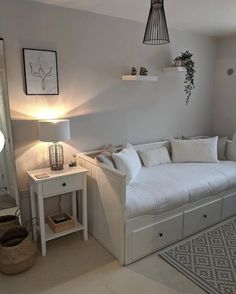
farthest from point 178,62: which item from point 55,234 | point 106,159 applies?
point 55,234

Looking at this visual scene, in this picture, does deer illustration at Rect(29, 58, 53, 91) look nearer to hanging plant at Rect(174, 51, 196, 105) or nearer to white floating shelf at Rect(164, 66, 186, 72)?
white floating shelf at Rect(164, 66, 186, 72)

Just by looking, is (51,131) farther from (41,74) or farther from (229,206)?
(229,206)

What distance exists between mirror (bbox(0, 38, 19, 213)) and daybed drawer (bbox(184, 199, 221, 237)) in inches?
70.6

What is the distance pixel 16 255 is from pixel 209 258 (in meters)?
1.72

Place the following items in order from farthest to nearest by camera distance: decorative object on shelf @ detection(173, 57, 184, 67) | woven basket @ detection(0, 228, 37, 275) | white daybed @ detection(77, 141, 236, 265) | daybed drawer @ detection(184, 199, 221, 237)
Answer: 1. decorative object on shelf @ detection(173, 57, 184, 67)
2. daybed drawer @ detection(184, 199, 221, 237)
3. white daybed @ detection(77, 141, 236, 265)
4. woven basket @ detection(0, 228, 37, 275)

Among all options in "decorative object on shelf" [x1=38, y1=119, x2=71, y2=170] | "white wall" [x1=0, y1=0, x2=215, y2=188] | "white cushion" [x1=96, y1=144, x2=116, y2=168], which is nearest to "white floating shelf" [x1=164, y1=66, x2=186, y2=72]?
"white wall" [x1=0, y1=0, x2=215, y2=188]

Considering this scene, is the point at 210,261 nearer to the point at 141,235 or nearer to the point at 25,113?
the point at 141,235

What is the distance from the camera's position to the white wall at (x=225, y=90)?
3906mm

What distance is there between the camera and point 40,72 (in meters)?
2.52

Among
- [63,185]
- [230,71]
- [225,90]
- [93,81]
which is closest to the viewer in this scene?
[63,185]

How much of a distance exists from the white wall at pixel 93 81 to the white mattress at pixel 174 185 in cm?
65

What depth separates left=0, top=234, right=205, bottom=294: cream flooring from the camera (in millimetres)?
1938

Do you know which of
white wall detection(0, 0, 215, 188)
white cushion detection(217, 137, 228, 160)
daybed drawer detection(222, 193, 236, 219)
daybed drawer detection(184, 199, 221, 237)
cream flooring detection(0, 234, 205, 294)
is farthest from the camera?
white cushion detection(217, 137, 228, 160)

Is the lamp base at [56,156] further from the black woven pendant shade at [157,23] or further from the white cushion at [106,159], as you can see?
the black woven pendant shade at [157,23]
